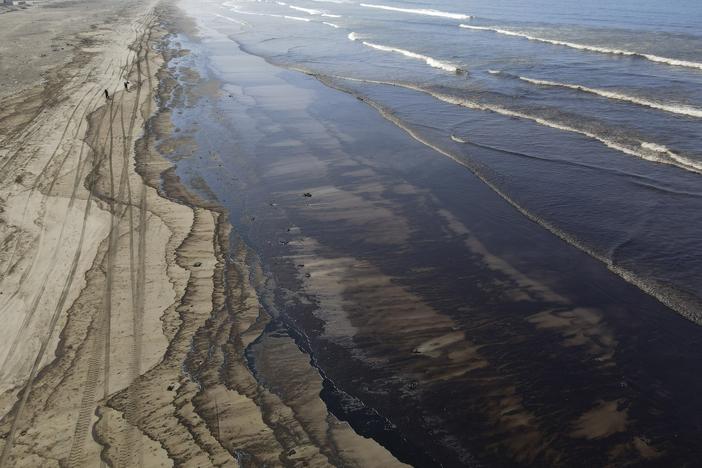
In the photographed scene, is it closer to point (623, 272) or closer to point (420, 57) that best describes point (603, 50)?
point (420, 57)

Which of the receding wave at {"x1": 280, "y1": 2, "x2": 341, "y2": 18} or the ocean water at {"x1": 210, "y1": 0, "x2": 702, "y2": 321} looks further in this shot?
the receding wave at {"x1": 280, "y1": 2, "x2": 341, "y2": 18}

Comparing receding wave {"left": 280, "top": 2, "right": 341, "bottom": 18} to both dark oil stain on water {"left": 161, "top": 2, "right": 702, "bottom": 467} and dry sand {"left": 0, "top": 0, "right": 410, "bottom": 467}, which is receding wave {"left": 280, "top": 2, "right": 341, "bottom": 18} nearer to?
dark oil stain on water {"left": 161, "top": 2, "right": 702, "bottom": 467}

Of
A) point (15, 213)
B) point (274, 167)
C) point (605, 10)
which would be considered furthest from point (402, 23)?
point (15, 213)

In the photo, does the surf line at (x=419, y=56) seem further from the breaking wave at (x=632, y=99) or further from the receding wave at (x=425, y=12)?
the receding wave at (x=425, y=12)

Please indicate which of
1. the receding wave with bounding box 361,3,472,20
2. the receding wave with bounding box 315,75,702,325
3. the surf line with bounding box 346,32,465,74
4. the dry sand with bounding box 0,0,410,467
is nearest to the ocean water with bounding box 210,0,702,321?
the receding wave with bounding box 315,75,702,325

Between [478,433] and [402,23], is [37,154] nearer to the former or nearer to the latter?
[478,433]

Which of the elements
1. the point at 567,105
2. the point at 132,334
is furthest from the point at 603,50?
the point at 132,334

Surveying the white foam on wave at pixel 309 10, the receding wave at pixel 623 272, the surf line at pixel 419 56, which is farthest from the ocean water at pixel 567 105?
the white foam on wave at pixel 309 10
